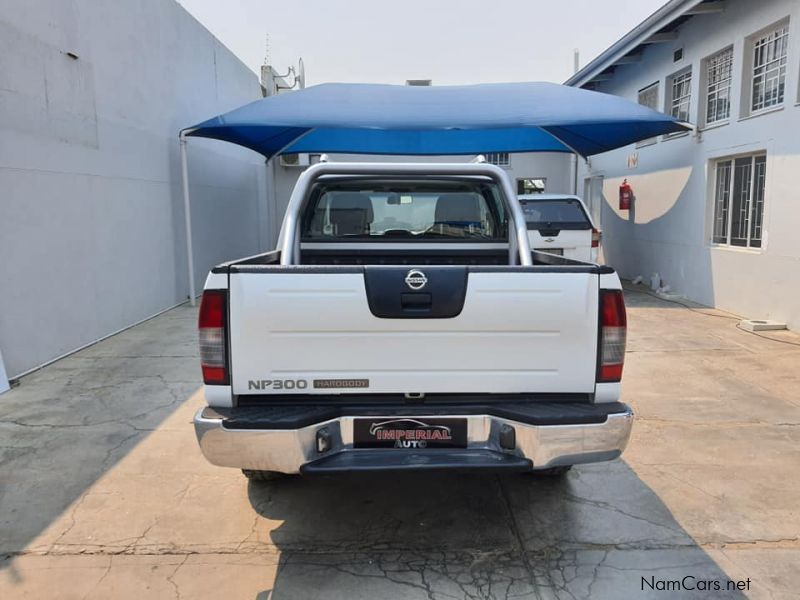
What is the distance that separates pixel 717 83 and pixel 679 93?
4.98 ft

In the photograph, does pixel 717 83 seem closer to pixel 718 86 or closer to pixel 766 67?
pixel 718 86

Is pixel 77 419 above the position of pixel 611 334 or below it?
below

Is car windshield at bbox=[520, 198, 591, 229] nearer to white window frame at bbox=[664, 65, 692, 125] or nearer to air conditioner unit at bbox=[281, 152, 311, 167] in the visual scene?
white window frame at bbox=[664, 65, 692, 125]

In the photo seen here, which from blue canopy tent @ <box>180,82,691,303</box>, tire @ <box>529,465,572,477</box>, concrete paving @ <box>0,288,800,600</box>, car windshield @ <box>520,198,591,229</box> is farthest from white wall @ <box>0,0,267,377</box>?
car windshield @ <box>520,198,591,229</box>

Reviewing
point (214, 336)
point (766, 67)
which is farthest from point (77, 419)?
point (766, 67)

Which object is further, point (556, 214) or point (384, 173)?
point (556, 214)

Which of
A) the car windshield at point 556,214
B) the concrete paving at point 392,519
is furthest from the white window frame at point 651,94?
the concrete paving at point 392,519

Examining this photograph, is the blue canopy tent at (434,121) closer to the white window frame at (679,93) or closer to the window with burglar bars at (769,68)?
the window with burglar bars at (769,68)

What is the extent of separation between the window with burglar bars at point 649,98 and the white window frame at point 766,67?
3.14m

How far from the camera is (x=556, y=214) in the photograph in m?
11.0

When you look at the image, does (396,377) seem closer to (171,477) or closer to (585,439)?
(585,439)

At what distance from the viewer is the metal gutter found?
32.3 ft

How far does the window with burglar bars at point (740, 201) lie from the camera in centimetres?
893

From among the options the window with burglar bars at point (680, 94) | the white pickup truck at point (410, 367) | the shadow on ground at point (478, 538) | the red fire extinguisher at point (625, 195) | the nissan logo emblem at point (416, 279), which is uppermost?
the window with burglar bars at point (680, 94)
